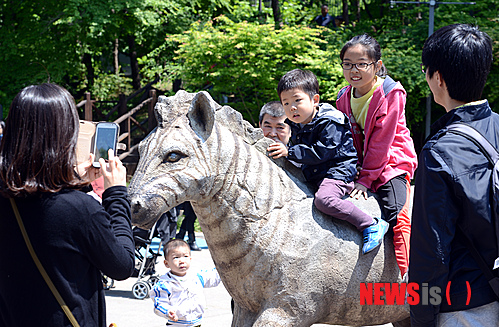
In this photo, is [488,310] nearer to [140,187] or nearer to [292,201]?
[292,201]

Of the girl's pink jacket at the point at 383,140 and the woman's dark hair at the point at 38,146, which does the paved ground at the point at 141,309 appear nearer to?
the girl's pink jacket at the point at 383,140

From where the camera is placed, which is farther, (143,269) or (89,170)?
(143,269)

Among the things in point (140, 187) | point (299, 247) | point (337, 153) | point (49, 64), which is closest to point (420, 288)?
point (299, 247)

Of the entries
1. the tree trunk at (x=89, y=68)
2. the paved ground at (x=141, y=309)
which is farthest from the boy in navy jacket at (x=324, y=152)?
the tree trunk at (x=89, y=68)

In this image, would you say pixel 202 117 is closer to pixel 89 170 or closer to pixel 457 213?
pixel 89 170

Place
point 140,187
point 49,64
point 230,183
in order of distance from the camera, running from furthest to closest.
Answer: point 49,64
point 230,183
point 140,187

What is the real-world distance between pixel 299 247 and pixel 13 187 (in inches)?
64.0

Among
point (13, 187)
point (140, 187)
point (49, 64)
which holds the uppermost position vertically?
point (13, 187)

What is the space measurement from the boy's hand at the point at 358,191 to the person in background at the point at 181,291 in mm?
1953

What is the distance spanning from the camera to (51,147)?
235cm

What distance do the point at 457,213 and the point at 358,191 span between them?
1263 mm

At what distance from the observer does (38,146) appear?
7.66 feet

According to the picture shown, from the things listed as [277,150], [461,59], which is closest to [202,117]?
[277,150]

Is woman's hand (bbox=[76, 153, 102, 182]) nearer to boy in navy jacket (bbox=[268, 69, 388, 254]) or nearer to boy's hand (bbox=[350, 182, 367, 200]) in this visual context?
boy in navy jacket (bbox=[268, 69, 388, 254])
